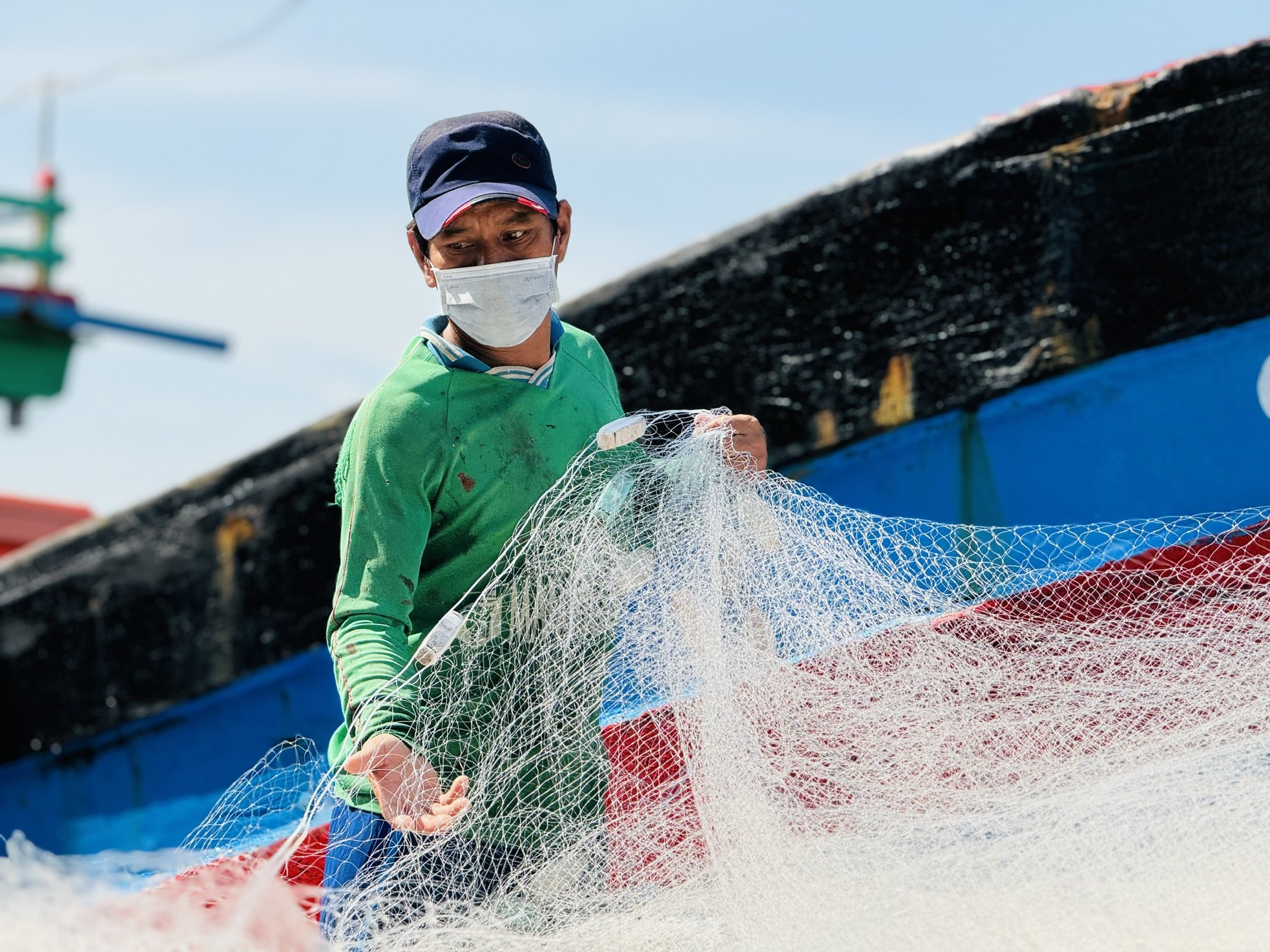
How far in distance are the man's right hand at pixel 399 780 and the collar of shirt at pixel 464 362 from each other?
60cm

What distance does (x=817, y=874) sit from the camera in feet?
6.64

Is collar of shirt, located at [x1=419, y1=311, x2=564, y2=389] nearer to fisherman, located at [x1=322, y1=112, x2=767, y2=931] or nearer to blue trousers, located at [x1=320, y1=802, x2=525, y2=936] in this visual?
fisherman, located at [x1=322, y1=112, x2=767, y2=931]

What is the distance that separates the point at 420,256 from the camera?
Result: 224cm

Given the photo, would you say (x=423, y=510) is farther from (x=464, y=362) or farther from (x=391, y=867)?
(x=391, y=867)

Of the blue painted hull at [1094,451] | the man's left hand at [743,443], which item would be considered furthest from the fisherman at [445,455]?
the blue painted hull at [1094,451]

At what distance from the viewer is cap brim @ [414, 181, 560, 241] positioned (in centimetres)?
204

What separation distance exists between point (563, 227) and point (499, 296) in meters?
0.21

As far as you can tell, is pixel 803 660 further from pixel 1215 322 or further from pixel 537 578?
pixel 1215 322

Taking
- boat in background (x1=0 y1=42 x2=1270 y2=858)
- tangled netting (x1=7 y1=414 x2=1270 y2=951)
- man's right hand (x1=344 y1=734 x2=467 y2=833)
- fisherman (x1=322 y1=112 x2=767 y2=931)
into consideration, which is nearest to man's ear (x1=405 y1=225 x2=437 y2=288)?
fisherman (x1=322 y1=112 x2=767 y2=931)

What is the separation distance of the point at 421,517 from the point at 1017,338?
2.32 metres

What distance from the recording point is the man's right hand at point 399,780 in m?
1.87

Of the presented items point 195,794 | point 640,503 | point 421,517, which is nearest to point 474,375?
point 421,517

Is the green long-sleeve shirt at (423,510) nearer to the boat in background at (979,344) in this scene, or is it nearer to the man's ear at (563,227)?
the man's ear at (563,227)

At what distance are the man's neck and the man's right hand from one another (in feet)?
2.14
